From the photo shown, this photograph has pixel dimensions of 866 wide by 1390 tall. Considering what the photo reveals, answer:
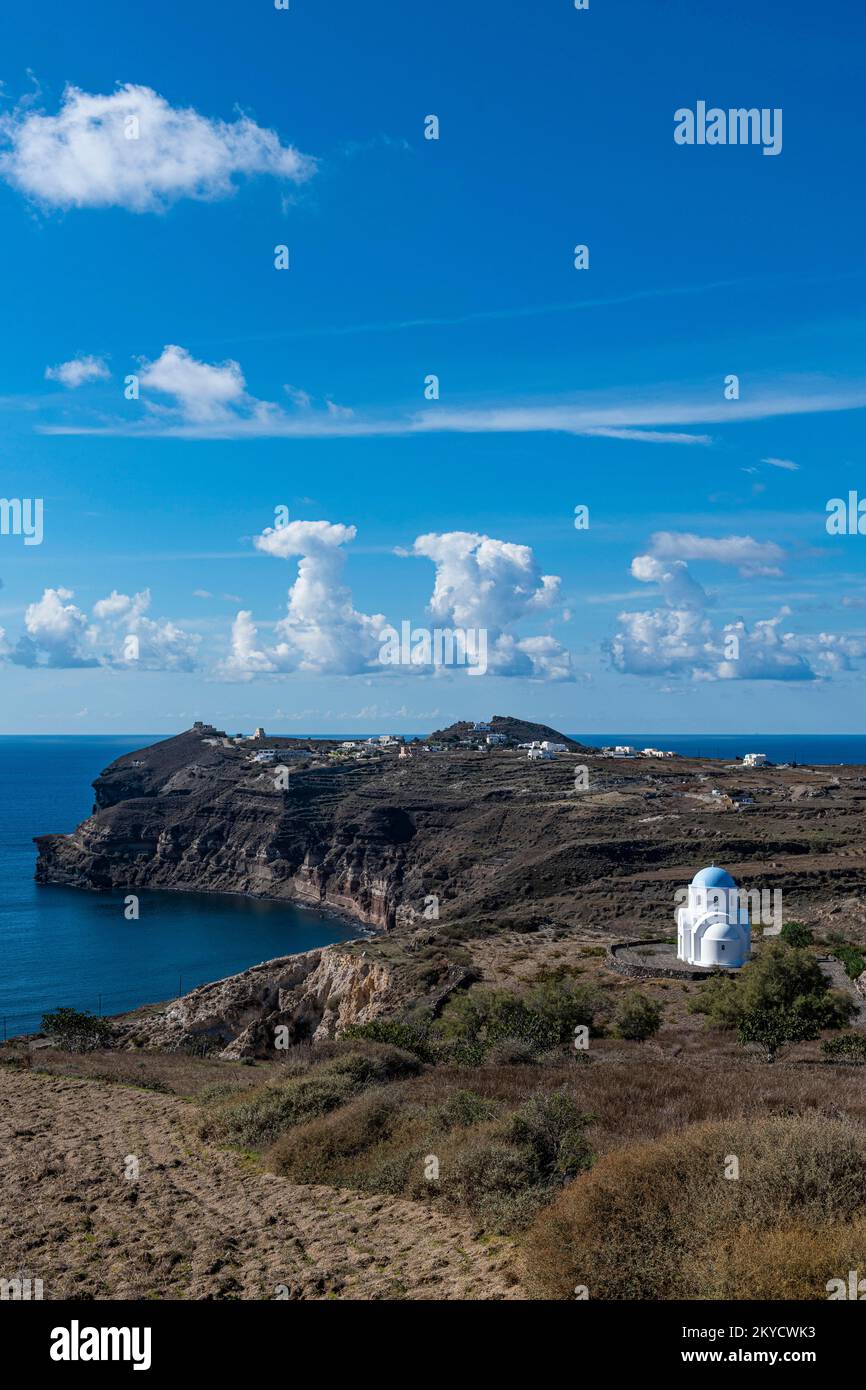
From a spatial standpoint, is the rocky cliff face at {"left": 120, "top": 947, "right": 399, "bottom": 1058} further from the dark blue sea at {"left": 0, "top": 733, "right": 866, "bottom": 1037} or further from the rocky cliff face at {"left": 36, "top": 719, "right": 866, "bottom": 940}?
the dark blue sea at {"left": 0, "top": 733, "right": 866, "bottom": 1037}

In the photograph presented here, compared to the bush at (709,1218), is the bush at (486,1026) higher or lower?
lower

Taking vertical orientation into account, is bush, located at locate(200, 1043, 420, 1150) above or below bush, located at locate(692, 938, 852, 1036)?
above

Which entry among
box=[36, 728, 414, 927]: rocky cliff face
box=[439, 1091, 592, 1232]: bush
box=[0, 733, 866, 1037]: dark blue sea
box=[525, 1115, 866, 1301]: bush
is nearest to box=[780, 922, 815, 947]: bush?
box=[439, 1091, 592, 1232]: bush

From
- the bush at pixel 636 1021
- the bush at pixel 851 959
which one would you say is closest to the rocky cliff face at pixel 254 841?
the bush at pixel 851 959

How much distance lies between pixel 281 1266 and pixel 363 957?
113ft

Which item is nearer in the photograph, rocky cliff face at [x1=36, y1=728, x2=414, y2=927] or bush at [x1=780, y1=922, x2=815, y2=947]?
bush at [x1=780, y1=922, x2=815, y2=947]

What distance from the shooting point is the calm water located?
66250 millimetres

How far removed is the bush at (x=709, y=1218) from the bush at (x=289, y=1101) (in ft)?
24.1

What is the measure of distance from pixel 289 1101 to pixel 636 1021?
603 inches

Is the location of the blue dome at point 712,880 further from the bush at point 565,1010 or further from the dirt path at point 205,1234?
the dirt path at point 205,1234

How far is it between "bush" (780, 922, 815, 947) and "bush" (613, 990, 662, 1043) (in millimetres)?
17373

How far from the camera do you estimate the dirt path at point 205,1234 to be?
9148mm
